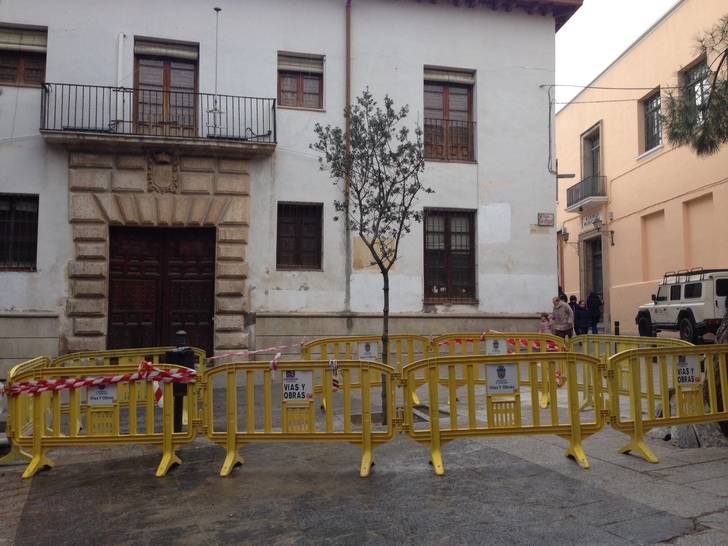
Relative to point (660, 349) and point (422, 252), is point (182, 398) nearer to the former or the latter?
point (660, 349)

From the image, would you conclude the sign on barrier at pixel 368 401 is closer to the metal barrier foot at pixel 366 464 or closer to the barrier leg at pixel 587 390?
the metal barrier foot at pixel 366 464

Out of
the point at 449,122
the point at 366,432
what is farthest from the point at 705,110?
the point at 449,122

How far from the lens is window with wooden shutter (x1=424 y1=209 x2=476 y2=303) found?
15.1 meters

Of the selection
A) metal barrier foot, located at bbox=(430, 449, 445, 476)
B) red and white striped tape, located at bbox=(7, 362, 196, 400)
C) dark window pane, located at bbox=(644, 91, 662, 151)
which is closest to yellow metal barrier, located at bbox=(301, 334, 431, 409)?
red and white striped tape, located at bbox=(7, 362, 196, 400)

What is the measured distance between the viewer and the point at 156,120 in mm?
13883

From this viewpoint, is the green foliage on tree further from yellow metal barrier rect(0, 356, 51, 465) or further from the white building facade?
yellow metal barrier rect(0, 356, 51, 465)

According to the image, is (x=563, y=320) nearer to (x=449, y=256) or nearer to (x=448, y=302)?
(x=448, y=302)

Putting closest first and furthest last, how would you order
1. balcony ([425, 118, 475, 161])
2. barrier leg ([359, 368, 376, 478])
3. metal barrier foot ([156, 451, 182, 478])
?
barrier leg ([359, 368, 376, 478]) → metal barrier foot ([156, 451, 182, 478]) → balcony ([425, 118, 475, 161])

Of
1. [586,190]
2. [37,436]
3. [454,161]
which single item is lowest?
[37,436]

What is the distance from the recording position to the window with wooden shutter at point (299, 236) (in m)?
14.4

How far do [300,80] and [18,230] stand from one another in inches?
266

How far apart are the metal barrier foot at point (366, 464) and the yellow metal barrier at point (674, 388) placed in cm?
225

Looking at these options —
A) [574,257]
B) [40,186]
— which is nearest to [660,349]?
[40,186]

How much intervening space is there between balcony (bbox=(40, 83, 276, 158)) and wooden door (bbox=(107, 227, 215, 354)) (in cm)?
183
